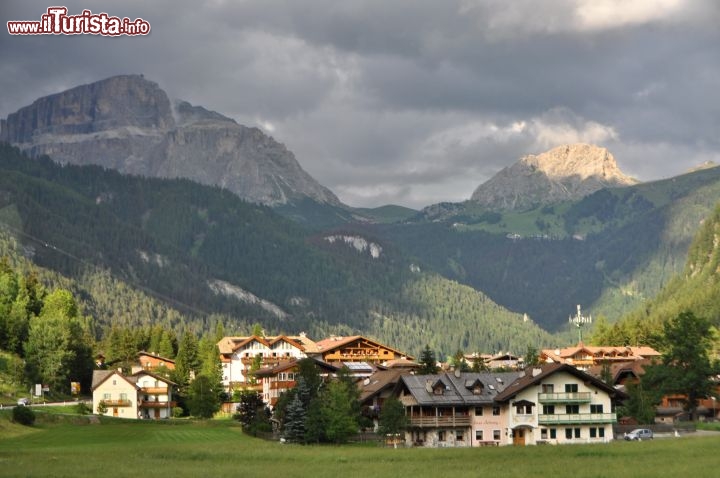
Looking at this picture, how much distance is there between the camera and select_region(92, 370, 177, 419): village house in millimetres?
160125

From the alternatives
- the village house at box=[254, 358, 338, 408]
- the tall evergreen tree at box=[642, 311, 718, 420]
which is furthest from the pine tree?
the tall evergreen tree at box=[642, 311, 718, 420]

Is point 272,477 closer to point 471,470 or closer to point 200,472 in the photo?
point 200,472

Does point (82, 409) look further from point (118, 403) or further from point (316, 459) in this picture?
point (316, 459)

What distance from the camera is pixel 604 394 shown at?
399 ft

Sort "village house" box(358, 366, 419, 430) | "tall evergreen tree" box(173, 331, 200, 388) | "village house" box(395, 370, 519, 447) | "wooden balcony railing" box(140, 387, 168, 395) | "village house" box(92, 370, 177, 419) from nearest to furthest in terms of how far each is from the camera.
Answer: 1. "village house" box(395, 370, 519, 447)
2. "village house" box(358, 366, 419, 430)
3. "village house" box(92, 370, 177, 419)
4. "wooden balcony railing" box(140, 387, 168, 395)
5. "tall evergreen tree" box(173, 331, 200, 388)

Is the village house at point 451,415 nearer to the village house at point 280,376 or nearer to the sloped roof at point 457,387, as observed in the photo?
the sloped roof at point 457,387

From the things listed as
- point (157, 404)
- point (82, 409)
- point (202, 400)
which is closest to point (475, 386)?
point (202, 400)

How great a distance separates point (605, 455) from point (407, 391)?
Result: 109 feet

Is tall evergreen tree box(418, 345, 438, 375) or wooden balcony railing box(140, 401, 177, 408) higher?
tall evergreen tree box(418, 345, 438, 375)

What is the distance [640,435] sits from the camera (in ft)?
380

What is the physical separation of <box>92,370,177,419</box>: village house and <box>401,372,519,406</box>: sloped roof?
54471 millimetres

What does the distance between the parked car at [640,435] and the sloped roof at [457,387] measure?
1430 centimetres

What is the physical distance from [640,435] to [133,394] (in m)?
77.2

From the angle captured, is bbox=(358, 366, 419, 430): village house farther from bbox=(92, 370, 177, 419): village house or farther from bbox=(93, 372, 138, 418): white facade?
bbox=(93, 372, 138, 418): white facade
